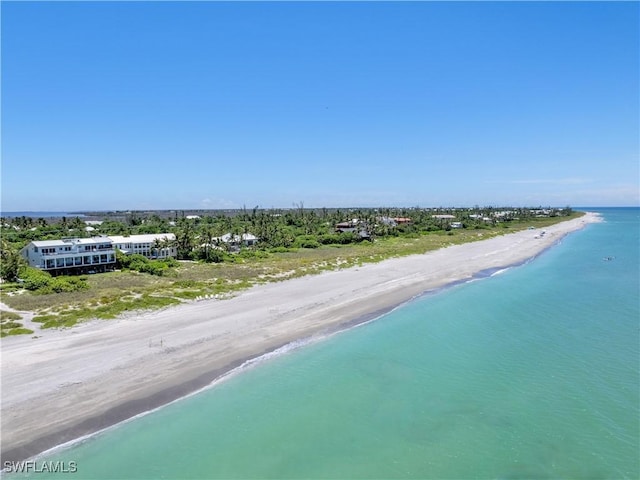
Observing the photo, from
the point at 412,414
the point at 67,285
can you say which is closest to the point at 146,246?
the point at 67,285

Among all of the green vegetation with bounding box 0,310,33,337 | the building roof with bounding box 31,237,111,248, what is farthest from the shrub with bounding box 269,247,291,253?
the green vegetation with bounding box 0,310,33,337

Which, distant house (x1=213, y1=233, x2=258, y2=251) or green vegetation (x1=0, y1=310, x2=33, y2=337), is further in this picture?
distant house (x1=213, y1=233, x2=258, y2=251)

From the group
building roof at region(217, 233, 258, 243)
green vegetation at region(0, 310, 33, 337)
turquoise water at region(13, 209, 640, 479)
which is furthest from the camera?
building roof at region(217, 233, 258, 243)

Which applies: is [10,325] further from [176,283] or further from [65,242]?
[65,242]

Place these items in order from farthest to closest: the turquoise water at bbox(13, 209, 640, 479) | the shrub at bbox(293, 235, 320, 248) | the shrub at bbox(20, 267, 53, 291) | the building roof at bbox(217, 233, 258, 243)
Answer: the shrub at bbox(293, 235, 320, 248)
the building roof at bbox(217, 233, 258, 243)
the shrub at bbox(20, 267, 53, 291)
the turquoise water at bbox(13, 209, 640, 479)

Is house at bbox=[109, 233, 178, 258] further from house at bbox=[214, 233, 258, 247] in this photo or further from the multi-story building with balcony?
house at bbox=[214, 233, 258, 247]

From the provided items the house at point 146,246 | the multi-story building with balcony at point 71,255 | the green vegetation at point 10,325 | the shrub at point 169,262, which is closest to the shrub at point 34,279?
the multi-story building with balcony at point 71,255

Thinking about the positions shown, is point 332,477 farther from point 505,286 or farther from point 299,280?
point 505,286
